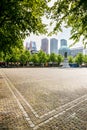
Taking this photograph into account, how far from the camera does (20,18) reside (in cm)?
1758

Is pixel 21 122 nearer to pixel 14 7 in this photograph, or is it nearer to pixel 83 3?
pixel 83 3

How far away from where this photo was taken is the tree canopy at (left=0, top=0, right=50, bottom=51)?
53.3 feet

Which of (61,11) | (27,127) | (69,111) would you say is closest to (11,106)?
(69,111)

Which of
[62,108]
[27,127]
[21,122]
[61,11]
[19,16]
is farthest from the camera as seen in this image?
[19,16]

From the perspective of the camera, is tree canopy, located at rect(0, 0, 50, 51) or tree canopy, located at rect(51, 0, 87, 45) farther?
tree canopy, located at rect(0, 0, 50, 51)

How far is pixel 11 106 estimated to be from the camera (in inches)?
515

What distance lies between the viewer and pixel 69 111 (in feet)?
39.9

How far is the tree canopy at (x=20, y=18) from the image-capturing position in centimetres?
1625

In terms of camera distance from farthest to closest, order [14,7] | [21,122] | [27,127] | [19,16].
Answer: [19,16], [14,7], [21,122], [27,127]

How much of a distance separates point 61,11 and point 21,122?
6.56 meters

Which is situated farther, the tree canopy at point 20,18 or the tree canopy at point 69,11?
the tree canopy at point 20,18

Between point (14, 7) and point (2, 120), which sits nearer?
point (2, 120)

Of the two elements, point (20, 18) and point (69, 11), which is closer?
point (69, 11)

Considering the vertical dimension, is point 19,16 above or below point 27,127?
above
